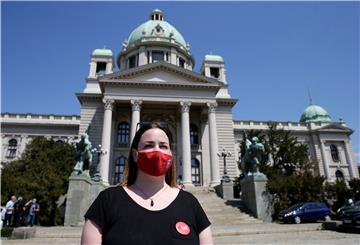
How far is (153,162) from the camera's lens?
225 centimetres

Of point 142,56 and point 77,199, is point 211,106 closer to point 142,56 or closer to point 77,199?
point 142,56

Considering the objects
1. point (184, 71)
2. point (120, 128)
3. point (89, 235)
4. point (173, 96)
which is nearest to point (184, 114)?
point (173, 96)

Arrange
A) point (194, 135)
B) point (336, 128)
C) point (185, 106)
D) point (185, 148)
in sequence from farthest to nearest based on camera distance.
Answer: point (336, 128), point (194, 135), point (185, 106), point (185, 148)

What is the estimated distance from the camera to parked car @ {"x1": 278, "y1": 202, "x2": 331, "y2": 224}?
52.5 feet

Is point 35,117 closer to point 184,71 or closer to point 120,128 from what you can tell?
point 120,128

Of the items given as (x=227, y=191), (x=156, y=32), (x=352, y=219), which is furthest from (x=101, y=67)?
(x=352, y=219)

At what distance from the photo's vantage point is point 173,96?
3075 centimetres

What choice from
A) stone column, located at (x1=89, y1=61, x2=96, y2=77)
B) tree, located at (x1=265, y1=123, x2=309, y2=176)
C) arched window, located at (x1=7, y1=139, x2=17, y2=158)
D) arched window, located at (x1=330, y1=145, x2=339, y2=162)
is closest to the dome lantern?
stone column, located at (x1=89, y1=61, x2=96, y2=77)

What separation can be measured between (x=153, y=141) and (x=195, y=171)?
31114mm

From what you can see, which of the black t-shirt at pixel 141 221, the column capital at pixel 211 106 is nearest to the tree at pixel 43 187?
the column capital at pixel 211 106

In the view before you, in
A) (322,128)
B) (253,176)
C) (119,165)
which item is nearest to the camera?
(253,176)

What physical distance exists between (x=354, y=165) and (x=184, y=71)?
37.0 meters

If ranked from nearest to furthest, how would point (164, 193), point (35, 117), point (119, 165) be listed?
point (164, 193)
point (119, 165)
point (35, 117)

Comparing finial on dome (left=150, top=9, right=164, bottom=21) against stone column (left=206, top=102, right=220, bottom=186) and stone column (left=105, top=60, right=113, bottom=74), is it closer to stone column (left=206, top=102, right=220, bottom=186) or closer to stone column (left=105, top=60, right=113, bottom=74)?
stone column (left=105, top=60, right=113, bottom=74)
